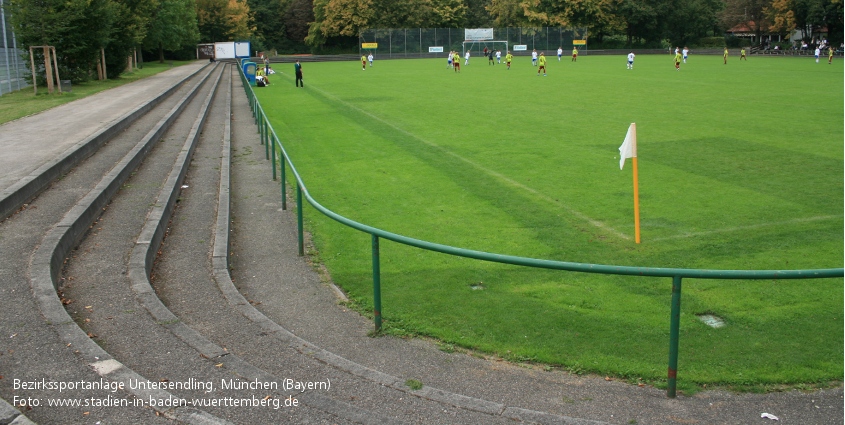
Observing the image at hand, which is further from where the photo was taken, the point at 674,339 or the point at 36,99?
the point at 36,99

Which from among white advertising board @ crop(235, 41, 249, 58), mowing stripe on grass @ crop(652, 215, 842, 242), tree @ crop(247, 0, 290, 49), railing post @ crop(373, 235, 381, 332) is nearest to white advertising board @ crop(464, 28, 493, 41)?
white advertising board @ crop(235, 41, 249, 58)

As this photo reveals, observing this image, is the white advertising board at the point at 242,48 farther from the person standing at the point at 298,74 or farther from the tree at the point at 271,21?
the person standing at the point at 298,74

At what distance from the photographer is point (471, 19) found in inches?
4279

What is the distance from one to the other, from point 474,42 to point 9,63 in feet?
201

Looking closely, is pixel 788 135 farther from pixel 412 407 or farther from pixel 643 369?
pixel 412 407

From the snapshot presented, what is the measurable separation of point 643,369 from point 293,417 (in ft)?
9.06

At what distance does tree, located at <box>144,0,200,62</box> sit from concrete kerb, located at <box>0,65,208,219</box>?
4114 centimetres

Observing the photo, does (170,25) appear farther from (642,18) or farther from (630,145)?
(630,145)

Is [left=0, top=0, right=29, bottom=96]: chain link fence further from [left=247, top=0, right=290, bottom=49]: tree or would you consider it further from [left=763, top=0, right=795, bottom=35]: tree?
[left=763, top=0, right=795, bottom=35]: tree

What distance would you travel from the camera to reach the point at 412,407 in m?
4.73

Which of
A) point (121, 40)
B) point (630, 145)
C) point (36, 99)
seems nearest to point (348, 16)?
point (121, 40)

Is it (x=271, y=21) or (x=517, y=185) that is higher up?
(x=271, y=21)

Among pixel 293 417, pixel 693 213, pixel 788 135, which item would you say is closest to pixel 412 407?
pixel 293 417

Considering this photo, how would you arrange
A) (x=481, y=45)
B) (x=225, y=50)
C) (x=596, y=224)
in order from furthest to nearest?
(x=481, y=45) → (x=225, y=50) → (x=596, y=224)
